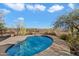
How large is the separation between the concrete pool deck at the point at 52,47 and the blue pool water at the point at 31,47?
0.12ft

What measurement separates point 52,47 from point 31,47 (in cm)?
20

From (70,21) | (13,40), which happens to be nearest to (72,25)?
(70,21)

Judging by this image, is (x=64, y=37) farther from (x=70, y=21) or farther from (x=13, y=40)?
(x=13, y=40)

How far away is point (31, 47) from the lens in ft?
6.76

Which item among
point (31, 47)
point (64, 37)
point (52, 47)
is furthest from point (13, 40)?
point (64, 37)

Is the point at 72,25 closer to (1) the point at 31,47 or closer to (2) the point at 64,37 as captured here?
(2) the point at 64,37

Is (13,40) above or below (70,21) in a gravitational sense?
below

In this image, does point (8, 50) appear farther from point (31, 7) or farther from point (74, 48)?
point (74, 48)

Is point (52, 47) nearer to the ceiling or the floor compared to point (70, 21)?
nearer to the floor

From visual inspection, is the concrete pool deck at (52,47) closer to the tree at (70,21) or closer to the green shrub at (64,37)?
the green shrub at (64,37)

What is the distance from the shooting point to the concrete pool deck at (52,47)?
2.04 m

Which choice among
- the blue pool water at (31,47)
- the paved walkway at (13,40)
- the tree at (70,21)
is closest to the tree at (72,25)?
the tree at (70,21)

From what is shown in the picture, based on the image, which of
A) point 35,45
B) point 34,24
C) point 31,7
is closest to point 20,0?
point 31,7

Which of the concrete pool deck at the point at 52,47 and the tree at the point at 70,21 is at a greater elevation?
the tree at the point at 70,21
